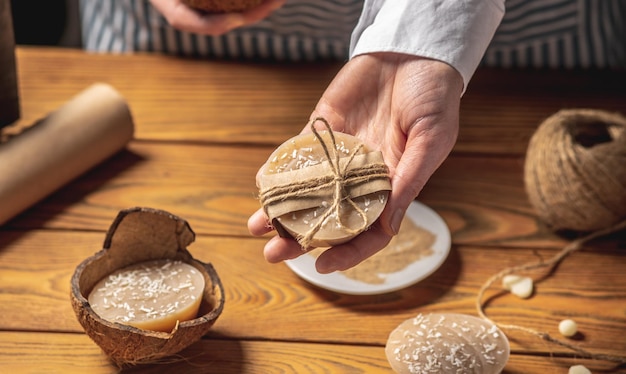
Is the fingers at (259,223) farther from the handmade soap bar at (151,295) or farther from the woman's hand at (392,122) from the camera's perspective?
the handmade soap bar at (151,295)

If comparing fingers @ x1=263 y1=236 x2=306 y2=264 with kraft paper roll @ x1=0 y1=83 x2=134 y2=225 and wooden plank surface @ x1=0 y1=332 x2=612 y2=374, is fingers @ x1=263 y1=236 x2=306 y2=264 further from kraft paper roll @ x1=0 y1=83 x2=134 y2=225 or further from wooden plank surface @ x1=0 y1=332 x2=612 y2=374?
kraft paper roll @ x1=0 y1=83 x2=134 y2=225

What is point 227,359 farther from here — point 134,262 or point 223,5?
point 223,5

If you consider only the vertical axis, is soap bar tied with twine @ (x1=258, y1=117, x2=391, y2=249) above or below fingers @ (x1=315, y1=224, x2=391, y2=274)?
above

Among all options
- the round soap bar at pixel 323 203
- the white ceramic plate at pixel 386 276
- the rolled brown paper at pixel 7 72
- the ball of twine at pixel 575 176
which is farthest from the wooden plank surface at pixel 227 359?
the rolled brown paper at pixel 7 72

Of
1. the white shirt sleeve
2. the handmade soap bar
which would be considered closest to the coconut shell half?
the handmade soap bar

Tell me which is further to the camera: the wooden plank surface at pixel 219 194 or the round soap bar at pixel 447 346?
the wooden plank surface at pixel 219 194

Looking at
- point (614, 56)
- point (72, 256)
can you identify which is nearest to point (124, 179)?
point (72, 256)
